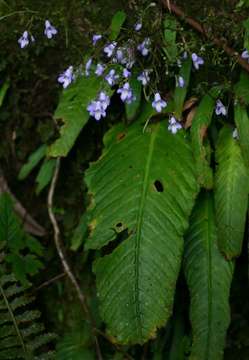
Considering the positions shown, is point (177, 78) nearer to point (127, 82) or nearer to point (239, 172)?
point (127, 82)

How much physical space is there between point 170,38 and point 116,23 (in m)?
0.34

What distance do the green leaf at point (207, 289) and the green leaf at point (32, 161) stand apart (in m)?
1.18

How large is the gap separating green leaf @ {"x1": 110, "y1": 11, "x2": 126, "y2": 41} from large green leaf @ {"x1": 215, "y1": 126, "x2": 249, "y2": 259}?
2.83ft

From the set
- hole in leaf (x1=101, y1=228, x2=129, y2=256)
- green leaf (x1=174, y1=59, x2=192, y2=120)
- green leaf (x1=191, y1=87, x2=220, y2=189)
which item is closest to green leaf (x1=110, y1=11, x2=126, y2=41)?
green leaf (x1=174, y1=59, x2=192, y2=120)

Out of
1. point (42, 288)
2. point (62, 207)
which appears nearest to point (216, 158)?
point (62, 207)

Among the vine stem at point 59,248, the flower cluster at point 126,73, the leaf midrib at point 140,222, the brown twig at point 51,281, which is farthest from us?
the brown twig at point 51,281

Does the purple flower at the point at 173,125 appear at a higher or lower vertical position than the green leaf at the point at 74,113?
lower

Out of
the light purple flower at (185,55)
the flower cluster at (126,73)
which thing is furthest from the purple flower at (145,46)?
the light purple flower at (185,55)

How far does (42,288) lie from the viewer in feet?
13.0

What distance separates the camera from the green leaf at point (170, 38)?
10.8 ft

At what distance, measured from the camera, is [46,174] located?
3.84 m

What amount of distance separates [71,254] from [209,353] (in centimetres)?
120

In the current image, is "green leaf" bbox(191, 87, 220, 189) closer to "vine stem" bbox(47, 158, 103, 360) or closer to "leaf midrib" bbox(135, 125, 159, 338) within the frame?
"leaf midrib" bbox(135, 125, 159, 338)

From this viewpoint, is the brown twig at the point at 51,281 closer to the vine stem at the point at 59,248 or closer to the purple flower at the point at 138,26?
the vine stem at the point at 59,248
